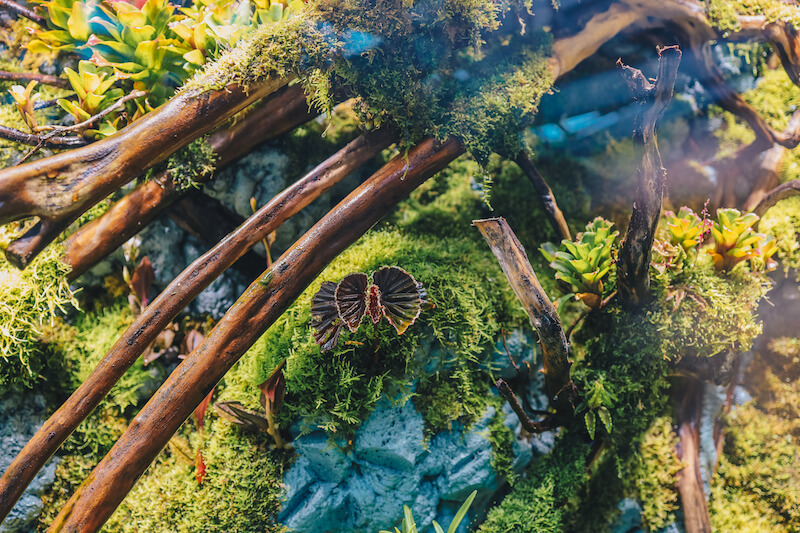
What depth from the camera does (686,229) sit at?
2336 millimetres

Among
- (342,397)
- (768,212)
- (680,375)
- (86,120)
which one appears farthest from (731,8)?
(86,120)

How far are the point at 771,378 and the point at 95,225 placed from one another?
165 inches

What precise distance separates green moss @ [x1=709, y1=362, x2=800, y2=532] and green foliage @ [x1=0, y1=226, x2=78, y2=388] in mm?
3817

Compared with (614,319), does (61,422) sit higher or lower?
higher

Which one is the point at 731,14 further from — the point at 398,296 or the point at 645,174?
the point at 398,296

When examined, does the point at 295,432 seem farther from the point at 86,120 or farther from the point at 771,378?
the point at 771,378

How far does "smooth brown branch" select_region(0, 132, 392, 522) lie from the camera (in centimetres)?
196

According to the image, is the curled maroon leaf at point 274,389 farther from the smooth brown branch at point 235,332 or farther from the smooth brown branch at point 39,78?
the smooth brown branch at point 39,78

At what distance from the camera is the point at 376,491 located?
2.22m

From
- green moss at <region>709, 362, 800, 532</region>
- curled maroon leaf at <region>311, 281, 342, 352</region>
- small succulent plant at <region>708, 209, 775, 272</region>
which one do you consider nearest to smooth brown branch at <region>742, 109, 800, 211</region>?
small succulent plant at <region>708, 209, 775, 272</region>

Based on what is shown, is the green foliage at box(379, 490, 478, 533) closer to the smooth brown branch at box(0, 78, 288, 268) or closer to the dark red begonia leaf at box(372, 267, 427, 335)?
the dark red begonia leaf at box(372, 267, 427, 335)

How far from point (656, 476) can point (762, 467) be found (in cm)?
73

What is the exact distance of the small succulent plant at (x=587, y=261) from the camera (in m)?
2.24

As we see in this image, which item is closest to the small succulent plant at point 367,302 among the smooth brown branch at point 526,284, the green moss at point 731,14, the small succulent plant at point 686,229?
the smooth brown branch at point 526,284
